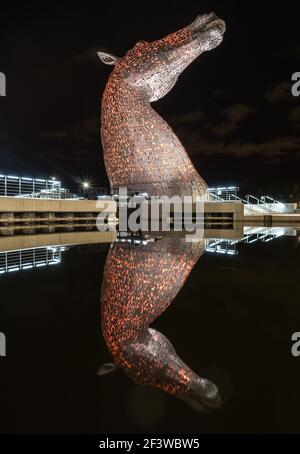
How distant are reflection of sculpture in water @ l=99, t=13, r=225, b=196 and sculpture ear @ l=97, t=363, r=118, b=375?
1494 cm

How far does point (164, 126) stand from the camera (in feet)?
55.5

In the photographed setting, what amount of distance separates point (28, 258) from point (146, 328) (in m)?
3.85

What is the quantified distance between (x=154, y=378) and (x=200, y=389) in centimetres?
23

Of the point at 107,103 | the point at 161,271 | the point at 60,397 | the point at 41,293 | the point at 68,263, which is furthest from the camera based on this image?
the point at 107,103

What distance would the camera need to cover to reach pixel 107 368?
6.14ft

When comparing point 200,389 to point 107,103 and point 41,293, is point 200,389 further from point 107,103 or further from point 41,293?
point 107,103

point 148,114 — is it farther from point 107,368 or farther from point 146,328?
point 107,368

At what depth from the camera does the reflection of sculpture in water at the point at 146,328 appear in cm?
173

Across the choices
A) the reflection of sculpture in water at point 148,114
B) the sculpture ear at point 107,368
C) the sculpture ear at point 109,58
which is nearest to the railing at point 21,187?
the reflection of sculpture in water at point 148,114

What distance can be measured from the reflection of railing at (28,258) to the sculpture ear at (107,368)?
3101mm

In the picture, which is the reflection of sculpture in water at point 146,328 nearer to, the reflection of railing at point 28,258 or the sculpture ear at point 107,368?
the sculpture ear at point 107,368

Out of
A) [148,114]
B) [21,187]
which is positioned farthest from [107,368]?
[148,114]

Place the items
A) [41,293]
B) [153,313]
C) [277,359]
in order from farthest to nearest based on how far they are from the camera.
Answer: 1. [41,293]
2. [153,313]
3. [277,359]
